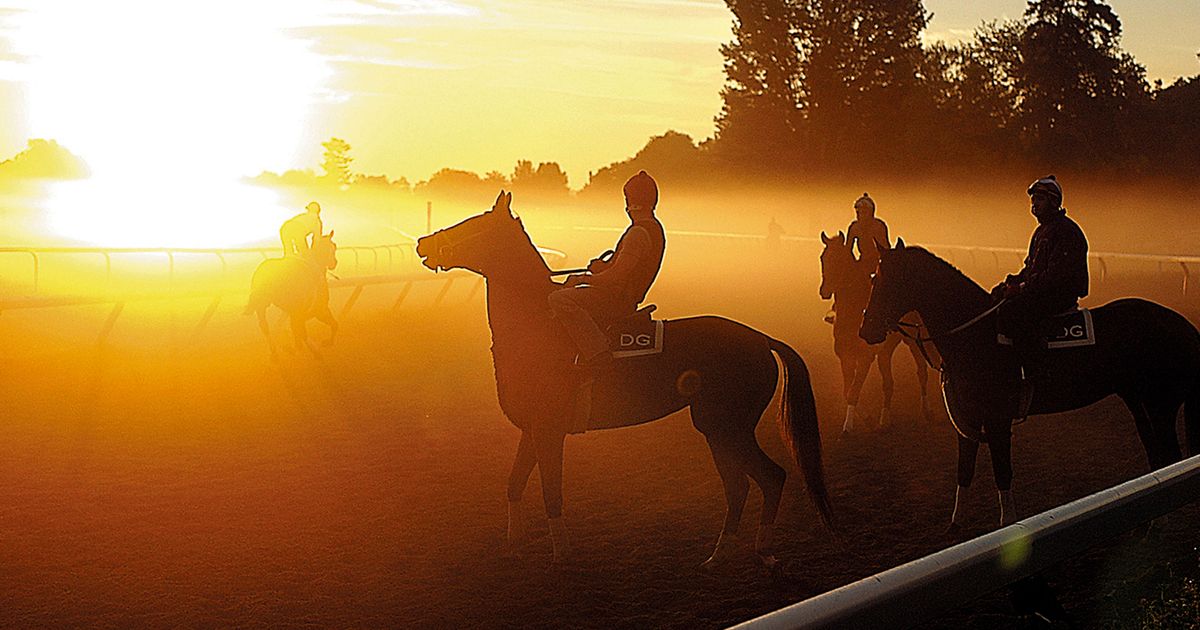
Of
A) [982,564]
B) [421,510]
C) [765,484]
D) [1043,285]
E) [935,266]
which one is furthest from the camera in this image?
[421,510]

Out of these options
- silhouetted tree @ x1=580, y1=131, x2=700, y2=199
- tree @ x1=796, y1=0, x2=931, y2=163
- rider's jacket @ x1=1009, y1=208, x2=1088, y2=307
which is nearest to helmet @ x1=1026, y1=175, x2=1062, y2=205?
rider's jacket @ x1=1009, y1=208, x2=1088, y2=307

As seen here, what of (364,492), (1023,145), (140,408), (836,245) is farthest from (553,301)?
(1023,145)

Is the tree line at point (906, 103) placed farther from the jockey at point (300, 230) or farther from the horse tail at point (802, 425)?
the horse tail at point (802, 425)

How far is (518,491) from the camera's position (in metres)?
7.20

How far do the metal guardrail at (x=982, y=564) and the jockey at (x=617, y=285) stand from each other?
3.08 meters

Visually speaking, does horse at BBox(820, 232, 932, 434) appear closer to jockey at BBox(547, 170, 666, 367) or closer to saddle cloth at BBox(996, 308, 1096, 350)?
saddle cloth at BBox(996, 308, 1096, 350)

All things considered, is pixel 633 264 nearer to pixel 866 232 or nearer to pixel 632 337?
pixel 632 337

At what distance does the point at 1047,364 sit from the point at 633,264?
2.78 meters

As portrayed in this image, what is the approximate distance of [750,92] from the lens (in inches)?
2108

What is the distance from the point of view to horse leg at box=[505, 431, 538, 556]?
280 inches

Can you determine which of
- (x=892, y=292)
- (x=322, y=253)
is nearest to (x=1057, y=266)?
(x=892, y=292)

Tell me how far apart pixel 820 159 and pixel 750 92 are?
4.31 m

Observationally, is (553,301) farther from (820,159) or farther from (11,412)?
(820,159)

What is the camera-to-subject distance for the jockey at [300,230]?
1491cm
